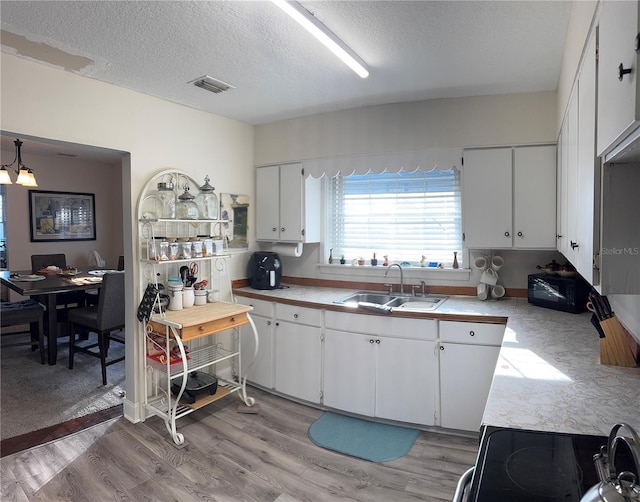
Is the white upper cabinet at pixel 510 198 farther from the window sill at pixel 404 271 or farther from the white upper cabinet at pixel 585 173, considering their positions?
the white upper cabinet at pixel 585 173

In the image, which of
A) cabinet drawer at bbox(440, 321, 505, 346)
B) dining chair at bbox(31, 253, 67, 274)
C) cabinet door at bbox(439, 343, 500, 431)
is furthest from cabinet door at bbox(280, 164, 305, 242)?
dining chair at bbox(31, 253, 67, 274)

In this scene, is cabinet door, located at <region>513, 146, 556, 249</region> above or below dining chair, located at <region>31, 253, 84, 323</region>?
above

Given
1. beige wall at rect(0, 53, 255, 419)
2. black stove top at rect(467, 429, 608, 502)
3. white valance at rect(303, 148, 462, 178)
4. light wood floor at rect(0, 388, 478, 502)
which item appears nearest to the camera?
black stove top at rect(467, 429, 608, 502)

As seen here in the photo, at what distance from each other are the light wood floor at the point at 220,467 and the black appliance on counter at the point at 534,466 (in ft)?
4.08

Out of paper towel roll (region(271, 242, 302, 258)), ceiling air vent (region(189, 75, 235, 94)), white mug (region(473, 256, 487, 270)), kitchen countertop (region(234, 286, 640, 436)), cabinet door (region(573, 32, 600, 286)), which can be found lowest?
kitchen countertop (region(234, 286, 640, 436))

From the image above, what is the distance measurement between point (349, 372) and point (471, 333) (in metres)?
0.96

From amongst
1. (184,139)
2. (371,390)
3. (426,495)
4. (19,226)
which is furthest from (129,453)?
(19,226)

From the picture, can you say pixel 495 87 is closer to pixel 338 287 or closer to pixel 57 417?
pixel 338 287

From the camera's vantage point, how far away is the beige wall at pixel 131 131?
2416 millimetres

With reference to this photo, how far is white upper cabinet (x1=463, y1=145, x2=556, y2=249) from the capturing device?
2.86 meters

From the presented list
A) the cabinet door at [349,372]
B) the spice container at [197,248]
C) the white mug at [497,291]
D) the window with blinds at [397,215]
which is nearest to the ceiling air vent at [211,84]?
the spice container at [197,248]

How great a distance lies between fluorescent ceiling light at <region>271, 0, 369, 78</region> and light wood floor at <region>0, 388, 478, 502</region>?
2450 millimetres

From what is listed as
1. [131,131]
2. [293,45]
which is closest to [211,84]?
[131,131]

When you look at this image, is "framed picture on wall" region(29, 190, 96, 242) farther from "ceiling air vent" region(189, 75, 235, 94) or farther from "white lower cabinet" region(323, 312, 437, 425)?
"white lower cabinet" region(323, 312, 437, 425)
